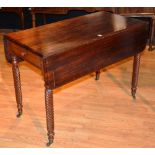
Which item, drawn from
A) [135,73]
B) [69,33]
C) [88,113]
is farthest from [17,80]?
[135,73]

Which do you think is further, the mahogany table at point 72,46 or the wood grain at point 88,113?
the wood grain at point 88,113

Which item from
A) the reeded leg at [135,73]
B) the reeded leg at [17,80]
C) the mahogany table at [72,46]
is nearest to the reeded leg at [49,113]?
the mahogany table at [72,46]

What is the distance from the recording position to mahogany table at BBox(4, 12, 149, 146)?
1814 millimetres

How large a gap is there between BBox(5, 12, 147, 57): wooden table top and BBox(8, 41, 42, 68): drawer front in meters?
0.04

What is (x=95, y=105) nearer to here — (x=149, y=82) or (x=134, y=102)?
(x=134, y=102)

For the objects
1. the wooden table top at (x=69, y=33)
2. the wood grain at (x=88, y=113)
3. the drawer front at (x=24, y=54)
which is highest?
the wooden table top at (x=69, y=33)

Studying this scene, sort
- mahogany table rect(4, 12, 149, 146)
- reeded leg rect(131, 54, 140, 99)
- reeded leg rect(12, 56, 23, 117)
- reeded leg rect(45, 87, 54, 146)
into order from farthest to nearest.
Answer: reeded leg rect(131, 54, 140, 99), reeded leg rect(12, 56, 23, 117), reeded leg rect(45, 87, 54, 146), mahogany table rect(4, 12, 149, 146)

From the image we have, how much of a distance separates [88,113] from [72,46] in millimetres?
859

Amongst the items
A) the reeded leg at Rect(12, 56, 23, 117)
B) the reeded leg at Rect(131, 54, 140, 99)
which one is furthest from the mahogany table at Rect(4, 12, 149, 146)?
the reeded leg at Rect(131, 54, 140, 99)

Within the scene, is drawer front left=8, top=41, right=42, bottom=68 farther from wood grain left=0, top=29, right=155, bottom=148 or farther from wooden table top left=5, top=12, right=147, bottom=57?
wood grain left=0, top=29, right=155, bottom=148

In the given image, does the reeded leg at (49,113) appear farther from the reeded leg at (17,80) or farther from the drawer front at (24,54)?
the reeded leg at (17,80)

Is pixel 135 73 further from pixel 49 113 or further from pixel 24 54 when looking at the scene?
pixel 24 54

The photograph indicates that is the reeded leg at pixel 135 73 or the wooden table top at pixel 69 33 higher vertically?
the wooden table top at pixel 69 33

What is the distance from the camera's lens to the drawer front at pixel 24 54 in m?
1.82
